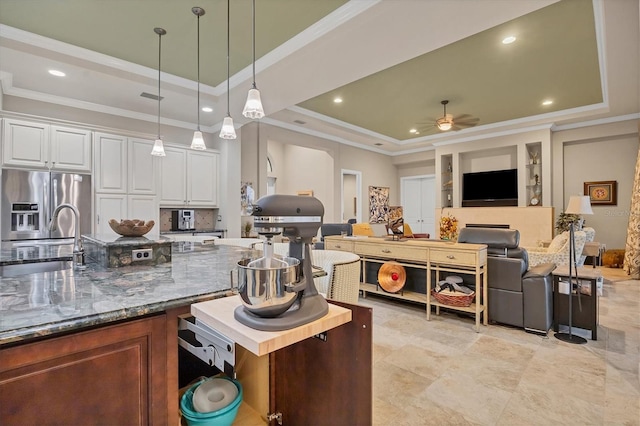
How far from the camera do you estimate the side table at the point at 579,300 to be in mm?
2764

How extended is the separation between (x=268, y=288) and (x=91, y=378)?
0.63m

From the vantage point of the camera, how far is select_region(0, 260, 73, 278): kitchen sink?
6.26 feet

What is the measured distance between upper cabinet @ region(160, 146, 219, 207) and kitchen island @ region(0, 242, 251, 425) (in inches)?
150

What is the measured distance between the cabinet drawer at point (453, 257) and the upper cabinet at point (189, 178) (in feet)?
12.7

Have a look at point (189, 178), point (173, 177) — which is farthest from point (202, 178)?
point (173, 177)

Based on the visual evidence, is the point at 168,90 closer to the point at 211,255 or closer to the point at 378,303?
the point at 211,255

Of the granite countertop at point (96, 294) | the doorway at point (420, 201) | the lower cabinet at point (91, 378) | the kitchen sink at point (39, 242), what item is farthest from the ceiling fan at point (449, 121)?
the kitchen sink at point (39, 242)

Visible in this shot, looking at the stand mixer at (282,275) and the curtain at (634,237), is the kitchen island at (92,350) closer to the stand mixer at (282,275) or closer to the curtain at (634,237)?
the stand mixer at (282,275)

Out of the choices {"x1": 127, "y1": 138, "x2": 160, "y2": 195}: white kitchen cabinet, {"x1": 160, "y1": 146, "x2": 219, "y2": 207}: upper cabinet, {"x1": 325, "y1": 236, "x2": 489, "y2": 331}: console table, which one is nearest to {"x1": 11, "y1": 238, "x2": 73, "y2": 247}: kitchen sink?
{"x1": 127, "y1": 138, "x2": 160, "y2": 195}: white kitchen cabinet

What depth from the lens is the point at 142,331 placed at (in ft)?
3.36

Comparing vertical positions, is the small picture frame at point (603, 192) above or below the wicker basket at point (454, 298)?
above

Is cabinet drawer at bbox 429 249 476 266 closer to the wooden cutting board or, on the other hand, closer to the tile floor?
the tile floor

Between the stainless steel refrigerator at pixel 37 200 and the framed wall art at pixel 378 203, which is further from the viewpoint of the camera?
the framed wall art at pixel 378 203

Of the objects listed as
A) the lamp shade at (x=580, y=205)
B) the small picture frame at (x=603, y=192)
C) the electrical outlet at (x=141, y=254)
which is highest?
the small picture frame at (x=603, y=192)
